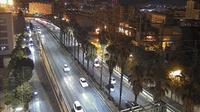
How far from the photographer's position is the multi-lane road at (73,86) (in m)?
61.8

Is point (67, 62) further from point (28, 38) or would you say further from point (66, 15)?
point (66, 15)

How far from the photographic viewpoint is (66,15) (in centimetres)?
18600

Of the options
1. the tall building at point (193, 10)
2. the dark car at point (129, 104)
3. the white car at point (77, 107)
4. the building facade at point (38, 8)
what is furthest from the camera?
the building facade at point (38, 8)

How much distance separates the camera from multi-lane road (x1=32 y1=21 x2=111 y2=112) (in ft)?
203

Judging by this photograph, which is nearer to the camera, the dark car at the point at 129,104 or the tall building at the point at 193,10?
the dark car at the point at 129,104

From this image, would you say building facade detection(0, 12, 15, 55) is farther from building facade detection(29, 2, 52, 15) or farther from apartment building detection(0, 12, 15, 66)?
building facade detection(29, 2, 52, 15)

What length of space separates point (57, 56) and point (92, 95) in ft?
143

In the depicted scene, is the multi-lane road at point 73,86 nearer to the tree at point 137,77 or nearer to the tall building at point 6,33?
the tree at point 137,77

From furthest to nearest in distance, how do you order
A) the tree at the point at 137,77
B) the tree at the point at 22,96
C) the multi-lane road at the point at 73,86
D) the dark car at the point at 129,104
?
the multi-lane road at the point at 73,86 → the dark car at the point at 129,104 → the tree at the point at 22,96 → the tree at the point at 137,77

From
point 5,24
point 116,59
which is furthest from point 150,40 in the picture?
point 5,24

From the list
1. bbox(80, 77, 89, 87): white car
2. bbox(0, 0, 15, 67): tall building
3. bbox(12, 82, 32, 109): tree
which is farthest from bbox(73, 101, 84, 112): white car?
bbox(0, 0, 15, 67): tall building

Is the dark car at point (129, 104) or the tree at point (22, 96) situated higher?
the tree at point (22, 96)

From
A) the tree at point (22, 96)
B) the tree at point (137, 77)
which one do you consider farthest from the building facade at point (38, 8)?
the tree at point (137, 77)

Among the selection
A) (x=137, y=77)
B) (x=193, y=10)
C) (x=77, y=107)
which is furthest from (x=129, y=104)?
(x=193, y=10)
